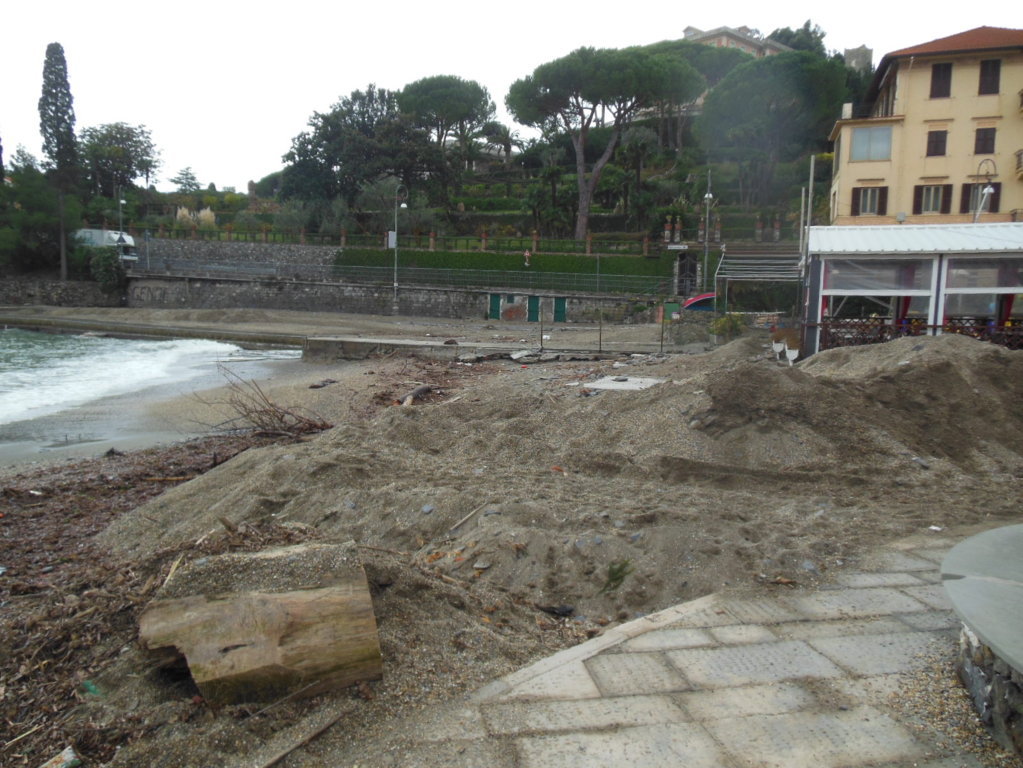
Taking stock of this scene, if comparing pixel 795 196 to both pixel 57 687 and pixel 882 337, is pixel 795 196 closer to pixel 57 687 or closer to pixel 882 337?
pixel 882 337

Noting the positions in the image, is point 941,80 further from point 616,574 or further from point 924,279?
point 616,574

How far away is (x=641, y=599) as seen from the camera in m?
4.46

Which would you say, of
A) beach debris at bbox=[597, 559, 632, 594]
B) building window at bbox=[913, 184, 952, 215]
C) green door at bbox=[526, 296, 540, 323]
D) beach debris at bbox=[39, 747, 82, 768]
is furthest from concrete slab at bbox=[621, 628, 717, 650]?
green door at bbox=[526, 296, 540, 323]

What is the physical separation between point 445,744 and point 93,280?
60.0 metres

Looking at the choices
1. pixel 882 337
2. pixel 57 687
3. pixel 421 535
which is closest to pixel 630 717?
pixel 57 687

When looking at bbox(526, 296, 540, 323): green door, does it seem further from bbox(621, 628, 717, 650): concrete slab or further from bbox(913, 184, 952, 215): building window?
bbox(621, 628, 717, 650): concrete slab

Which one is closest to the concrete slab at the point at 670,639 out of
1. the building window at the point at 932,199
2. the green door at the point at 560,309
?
the building window at the point at 932,199

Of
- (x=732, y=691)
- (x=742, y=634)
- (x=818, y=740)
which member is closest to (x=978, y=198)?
(x=742, y=634)

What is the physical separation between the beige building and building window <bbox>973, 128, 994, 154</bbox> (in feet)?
0.13

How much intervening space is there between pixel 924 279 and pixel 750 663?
1237 cm

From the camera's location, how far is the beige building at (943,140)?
31.4 meters

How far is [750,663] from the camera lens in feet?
10.6

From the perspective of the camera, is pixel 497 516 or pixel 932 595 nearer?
pixel 932 595

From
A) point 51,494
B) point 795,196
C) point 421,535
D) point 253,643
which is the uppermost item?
point 795,196
